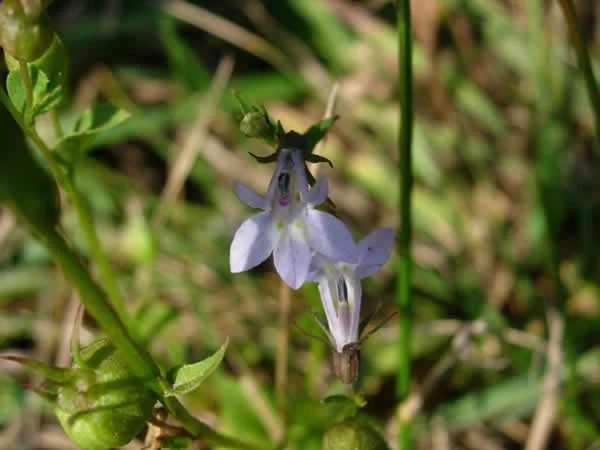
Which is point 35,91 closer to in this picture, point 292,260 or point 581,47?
point 292,260

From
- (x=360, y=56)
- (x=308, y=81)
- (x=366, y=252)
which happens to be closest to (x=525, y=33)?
(x=360, y=56)

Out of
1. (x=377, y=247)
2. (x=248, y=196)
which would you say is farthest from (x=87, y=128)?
(x=377, y=247)

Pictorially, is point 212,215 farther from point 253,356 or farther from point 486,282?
point 486,282

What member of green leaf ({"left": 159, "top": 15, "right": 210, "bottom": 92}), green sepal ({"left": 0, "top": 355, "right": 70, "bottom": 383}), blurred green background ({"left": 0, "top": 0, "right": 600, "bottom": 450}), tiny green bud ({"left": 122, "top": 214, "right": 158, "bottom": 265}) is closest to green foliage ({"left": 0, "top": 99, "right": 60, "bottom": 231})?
green sepal ({"left": 0, "top": 355, "right": 70, "bottom": 383})

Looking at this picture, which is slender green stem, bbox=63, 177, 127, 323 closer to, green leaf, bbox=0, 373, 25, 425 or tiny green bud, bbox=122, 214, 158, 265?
tiny green bud, bbox=122, 214, 158, 265

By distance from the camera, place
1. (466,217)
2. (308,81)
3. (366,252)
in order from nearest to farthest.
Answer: (366,252), (466,217), (308,81)

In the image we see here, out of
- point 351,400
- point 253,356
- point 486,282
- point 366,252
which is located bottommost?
point 253,356

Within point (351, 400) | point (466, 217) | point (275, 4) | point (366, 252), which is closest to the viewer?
point (366, 252)
